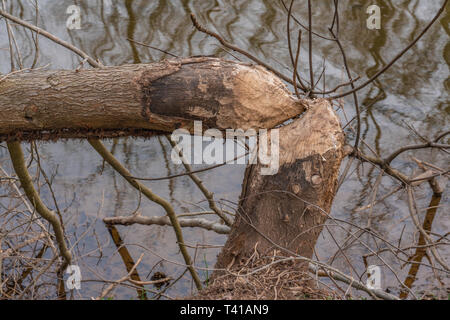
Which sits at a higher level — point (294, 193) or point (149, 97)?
point (149, 97)

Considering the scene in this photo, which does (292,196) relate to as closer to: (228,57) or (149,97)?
(149,97)

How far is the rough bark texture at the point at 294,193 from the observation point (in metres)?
2.41

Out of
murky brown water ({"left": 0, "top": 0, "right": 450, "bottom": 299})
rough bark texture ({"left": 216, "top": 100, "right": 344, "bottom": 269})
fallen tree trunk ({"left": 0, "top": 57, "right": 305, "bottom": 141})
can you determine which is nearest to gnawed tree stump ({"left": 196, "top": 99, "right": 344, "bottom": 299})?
rough bark texture ({"left": 216, "top": 100, "right": 344, "bottom": 269})

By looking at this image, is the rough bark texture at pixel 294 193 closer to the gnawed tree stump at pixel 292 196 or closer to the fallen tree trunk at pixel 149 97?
the gnawed tree stump at pixel 292 196

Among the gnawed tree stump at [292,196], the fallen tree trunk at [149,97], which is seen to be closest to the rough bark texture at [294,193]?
the gnawed tree stump at [292,196]

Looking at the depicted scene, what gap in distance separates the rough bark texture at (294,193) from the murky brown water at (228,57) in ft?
1.61

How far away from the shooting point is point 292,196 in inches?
95.4

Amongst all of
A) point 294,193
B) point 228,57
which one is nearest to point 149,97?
point 294,193

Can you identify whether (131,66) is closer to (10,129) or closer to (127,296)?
(10,129)

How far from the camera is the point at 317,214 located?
246 centimetres

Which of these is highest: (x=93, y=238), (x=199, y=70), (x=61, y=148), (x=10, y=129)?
(x=199, y=70)

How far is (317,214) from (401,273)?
69.3 inches

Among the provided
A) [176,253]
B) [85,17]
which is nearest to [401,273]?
[176,253]

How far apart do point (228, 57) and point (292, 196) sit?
378cm
